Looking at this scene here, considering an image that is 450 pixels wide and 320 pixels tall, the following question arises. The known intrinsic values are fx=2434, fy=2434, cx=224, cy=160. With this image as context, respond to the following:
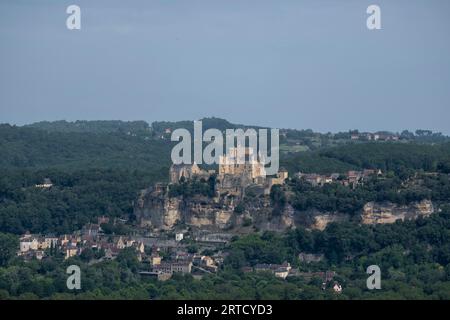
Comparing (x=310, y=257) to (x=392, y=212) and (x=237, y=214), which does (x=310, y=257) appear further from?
(x=237, y=214)

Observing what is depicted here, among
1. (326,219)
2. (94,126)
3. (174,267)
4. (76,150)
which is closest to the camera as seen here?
(174,267)

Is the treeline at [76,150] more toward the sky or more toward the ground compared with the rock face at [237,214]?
more toward the sky

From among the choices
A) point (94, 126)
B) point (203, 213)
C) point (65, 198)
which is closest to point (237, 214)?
point (203, 213)

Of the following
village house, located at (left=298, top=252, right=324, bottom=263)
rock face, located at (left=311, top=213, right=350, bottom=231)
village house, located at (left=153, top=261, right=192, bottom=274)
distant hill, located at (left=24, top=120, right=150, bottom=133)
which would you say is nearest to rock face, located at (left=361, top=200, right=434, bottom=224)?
rock face, located at (left=311, top=213, right=350, bottom=231)

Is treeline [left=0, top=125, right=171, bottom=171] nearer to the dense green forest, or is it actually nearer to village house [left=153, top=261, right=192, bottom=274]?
the dense green forest

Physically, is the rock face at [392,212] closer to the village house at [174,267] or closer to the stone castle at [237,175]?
the stone castle at [237,175]

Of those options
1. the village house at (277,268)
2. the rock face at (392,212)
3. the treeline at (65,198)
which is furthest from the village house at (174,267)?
the treeline at (65,198)
